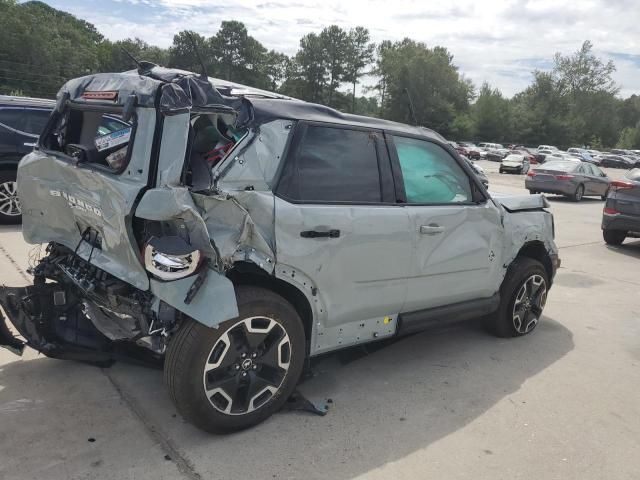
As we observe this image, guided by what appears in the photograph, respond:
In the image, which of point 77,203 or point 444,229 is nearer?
point 77,203

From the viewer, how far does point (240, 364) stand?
2918 millimetres

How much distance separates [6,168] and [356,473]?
7215 mm

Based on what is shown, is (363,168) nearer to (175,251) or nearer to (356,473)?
(175,251)

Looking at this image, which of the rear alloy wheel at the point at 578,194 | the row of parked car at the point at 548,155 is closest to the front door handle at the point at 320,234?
the rear alloy wheel at the point at 578,194

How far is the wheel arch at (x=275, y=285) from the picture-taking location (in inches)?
114

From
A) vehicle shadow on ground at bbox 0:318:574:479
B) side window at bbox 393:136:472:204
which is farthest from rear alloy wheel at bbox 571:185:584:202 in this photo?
side window at bbox 393:136:472:204

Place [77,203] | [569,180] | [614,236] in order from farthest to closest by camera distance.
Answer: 1. [569,180]
2. [614,236]
3. [77,203]

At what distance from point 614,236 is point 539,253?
6.11 metres

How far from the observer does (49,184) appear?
3264 mm

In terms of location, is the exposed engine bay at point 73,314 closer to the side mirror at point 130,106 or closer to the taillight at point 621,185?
the side mirror at point 130,106

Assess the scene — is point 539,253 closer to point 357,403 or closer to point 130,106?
point 357,403

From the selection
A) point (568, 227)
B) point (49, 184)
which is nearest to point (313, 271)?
point (49, 184)

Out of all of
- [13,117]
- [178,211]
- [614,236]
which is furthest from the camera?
[614,236]

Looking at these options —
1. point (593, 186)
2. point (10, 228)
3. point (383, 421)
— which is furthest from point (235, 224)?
point (593, 186)
